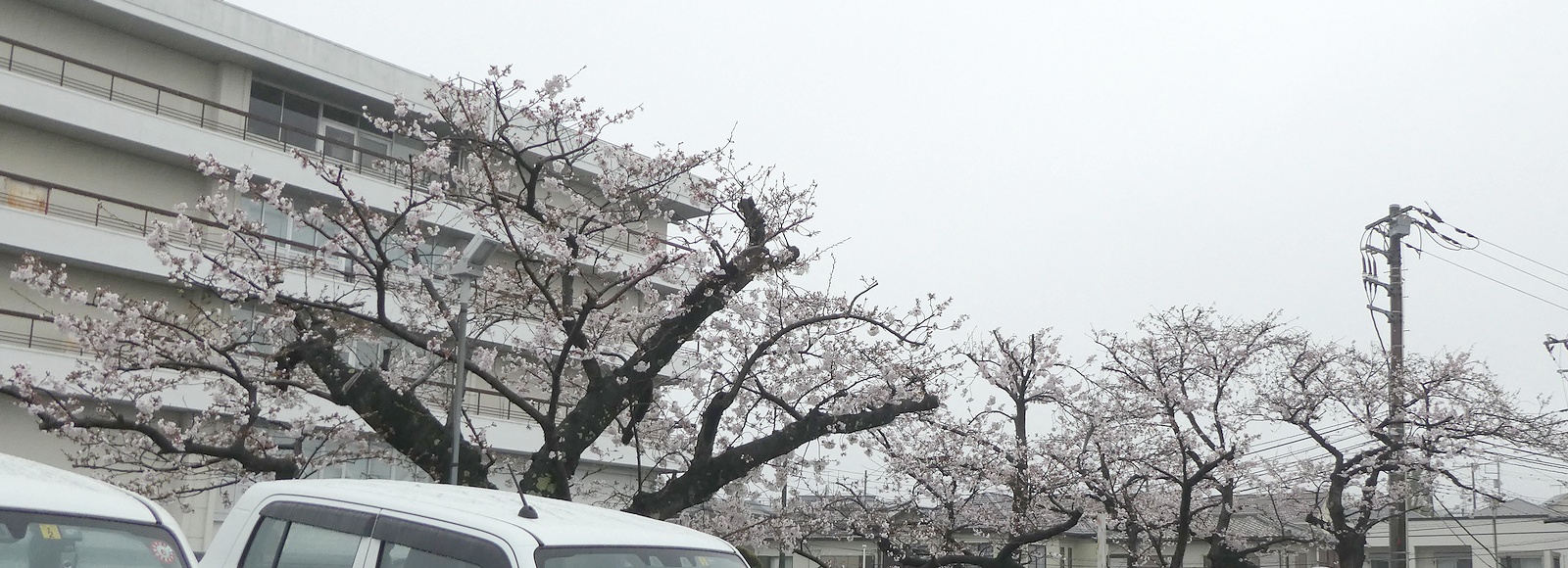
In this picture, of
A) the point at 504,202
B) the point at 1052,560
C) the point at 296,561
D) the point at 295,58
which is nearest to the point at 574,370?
the point at 504,202

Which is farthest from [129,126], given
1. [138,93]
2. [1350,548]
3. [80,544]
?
[1350,548]

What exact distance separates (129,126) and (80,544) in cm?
2101

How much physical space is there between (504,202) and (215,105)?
1283cm

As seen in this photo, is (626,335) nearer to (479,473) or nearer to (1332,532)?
(479,473)

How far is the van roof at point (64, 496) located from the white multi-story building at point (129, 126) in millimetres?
15752

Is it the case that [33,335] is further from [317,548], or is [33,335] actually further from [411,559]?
[411,559]

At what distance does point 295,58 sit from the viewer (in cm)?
2477

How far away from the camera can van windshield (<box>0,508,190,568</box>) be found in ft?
12.9

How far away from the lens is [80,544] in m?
4.09

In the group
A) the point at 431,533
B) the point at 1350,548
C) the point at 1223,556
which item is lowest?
the point at 1223,556

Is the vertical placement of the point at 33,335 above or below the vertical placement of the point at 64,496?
above

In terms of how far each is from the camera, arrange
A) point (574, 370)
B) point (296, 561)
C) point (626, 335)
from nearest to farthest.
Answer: point (296, 561)
point (626, 335)
point (574, 370)

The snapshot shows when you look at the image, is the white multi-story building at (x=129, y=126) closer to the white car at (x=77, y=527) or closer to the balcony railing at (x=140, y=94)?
the balcony railing at (x=140, y=94)

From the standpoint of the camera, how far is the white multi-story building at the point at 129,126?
21000 millimetres
